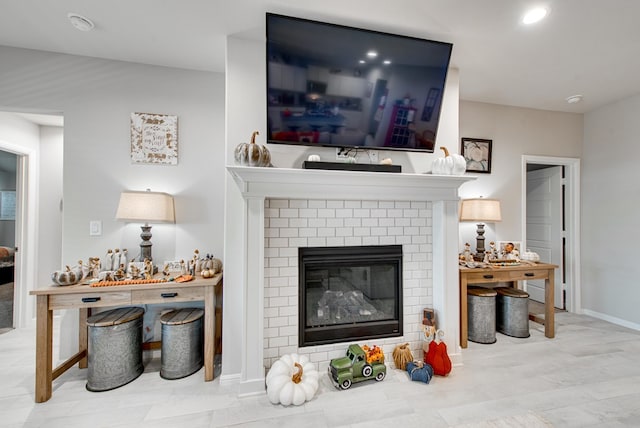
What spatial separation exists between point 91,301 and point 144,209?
2.32 ft

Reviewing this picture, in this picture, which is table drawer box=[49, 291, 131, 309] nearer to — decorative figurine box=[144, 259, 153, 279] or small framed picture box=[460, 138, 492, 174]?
decorative figurine box=[144, 259, 153, 279]

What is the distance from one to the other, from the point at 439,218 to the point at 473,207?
0.91 meters

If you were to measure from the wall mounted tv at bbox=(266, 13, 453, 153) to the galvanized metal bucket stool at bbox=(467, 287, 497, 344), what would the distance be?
1.70 metres

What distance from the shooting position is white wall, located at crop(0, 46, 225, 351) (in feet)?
7.41

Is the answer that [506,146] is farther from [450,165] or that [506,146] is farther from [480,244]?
[450,165]

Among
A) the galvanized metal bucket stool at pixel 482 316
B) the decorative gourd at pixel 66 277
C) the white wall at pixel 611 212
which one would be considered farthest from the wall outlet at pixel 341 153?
Answer: the white wall at pixel 611 212

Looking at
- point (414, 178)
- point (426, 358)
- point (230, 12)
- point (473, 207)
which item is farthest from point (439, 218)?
point (230, 12)

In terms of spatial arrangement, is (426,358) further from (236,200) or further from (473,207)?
(236,200)

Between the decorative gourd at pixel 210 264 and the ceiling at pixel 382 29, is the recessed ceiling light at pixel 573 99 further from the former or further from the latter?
the decorative gourd at pixel 210 264

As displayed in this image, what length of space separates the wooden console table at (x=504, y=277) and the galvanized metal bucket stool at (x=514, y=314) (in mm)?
198

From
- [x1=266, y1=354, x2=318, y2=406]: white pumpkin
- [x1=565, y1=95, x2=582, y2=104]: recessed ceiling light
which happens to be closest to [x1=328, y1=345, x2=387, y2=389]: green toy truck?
[x1=266, y1=354, x2=318, y2=406]: white pumpkin

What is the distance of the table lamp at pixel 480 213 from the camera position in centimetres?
286

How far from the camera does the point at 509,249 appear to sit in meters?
2.96

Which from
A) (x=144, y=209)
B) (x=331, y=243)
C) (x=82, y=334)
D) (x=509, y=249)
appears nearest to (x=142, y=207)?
(x=144, y=209)
